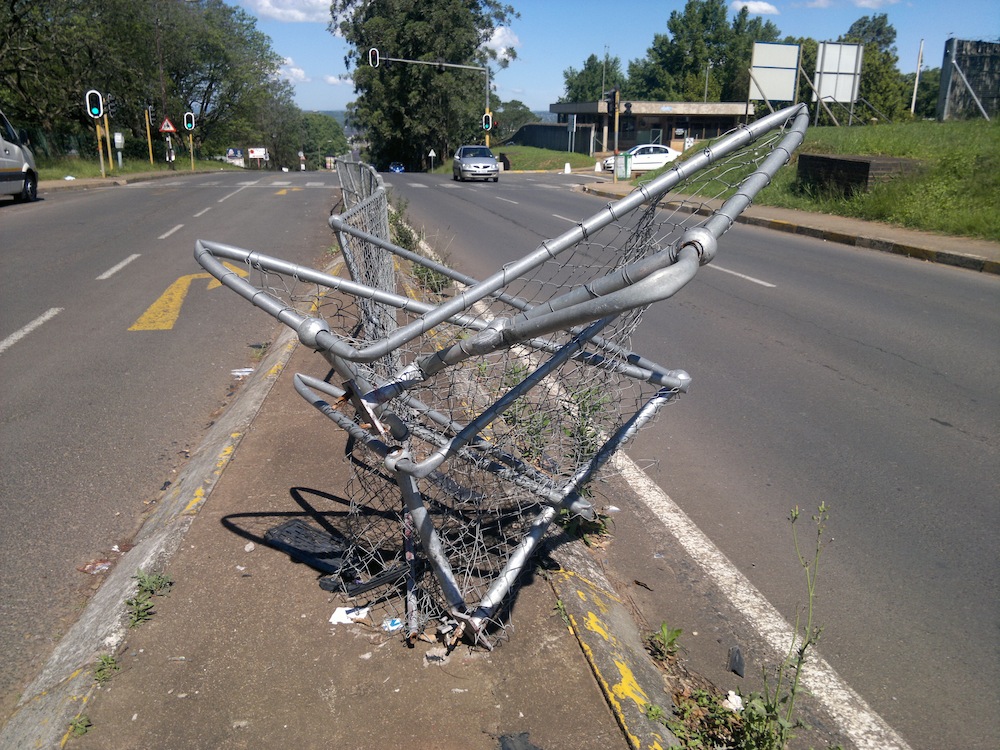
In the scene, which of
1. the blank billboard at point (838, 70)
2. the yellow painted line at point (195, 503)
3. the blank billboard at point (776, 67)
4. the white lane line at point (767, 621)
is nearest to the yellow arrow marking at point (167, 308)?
the yellow painted line at point (195, 503)

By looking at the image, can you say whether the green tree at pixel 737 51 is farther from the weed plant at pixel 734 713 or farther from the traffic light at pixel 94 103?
the weed plant at pixel 734 713

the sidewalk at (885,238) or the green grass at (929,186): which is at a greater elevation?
the green grass at (929,186)

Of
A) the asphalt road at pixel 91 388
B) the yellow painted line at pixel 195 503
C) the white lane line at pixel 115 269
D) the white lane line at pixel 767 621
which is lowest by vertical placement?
the white lane line at pixel 767 621

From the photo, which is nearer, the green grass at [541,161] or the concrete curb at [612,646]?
the concrete curb at [612,646]

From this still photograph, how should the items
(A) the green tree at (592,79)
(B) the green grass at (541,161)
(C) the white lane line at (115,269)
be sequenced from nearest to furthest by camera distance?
1. (C) the white lane line at (115,269)
2. (B) the green grass at (541,161)
3. (A) the green tree at (592,79)

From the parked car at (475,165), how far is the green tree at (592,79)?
94480 millimetres

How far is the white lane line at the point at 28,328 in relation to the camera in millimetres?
7315

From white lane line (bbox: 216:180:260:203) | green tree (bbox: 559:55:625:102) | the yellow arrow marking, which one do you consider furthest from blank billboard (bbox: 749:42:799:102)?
green tree (bbox: 559:55:625:102)

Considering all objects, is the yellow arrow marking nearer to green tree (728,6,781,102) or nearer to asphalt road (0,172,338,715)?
asphalt road (0,172,338,715)

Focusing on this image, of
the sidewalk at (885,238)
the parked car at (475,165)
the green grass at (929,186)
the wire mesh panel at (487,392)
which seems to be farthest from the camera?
the parked car at (475,165)

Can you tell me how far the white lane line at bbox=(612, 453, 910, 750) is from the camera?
2750 mm

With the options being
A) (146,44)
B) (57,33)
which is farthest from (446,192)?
(146,44)

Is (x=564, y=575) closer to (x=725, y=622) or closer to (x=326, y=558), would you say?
(x=725, y=622)

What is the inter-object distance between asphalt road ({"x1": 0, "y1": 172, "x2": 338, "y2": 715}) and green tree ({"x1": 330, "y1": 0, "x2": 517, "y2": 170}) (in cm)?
4454
